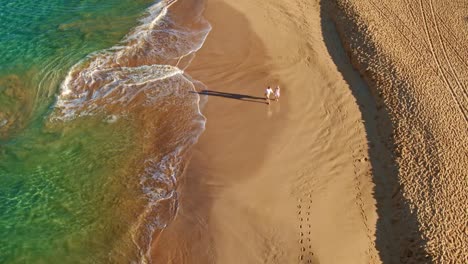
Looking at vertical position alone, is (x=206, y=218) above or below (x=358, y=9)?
below

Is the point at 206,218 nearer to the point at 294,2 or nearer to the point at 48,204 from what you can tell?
the point at 48,204

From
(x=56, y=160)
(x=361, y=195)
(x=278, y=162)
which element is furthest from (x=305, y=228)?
(x=56, y=160)

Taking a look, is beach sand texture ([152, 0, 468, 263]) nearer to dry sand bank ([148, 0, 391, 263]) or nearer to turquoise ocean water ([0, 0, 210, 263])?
dry sand bank ([148, 0, 391, 263])

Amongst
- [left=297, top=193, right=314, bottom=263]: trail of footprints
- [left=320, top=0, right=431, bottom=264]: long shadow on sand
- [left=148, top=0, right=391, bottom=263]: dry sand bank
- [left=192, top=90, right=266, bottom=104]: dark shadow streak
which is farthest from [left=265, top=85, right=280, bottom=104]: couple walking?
[left=297, top=193, right=314, bottom=263]: trail of footprints

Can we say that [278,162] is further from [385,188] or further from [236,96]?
[236,96]

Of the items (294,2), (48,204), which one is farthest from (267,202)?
(294,2)

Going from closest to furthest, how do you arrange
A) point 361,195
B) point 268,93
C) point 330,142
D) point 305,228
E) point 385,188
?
point 305,228 → point 361,195 → point 385,188 → point 330,142 → point 268,93
